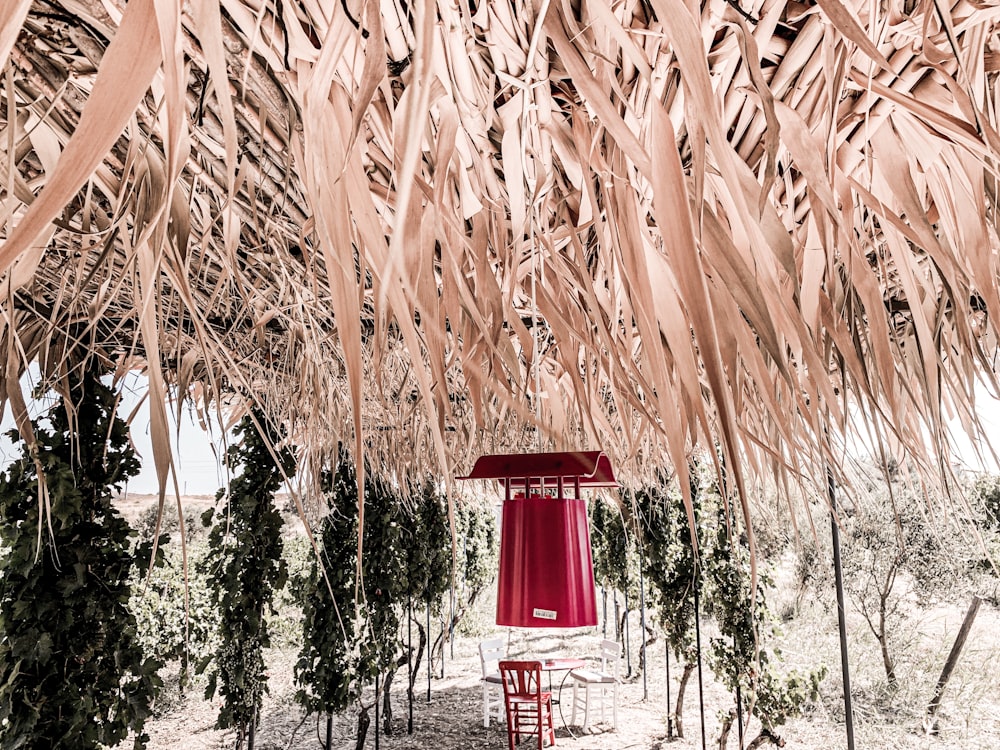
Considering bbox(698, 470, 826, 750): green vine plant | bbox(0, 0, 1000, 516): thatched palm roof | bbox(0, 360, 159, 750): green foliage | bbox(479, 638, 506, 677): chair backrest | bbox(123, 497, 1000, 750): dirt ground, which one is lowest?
bbox(123, 497, 1000, 750): dirt ground

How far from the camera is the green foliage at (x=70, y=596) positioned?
1.57 m

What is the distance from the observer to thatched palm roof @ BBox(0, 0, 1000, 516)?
22cm

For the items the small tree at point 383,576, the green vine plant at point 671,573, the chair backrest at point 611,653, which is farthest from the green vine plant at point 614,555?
the small tree at point 383,576

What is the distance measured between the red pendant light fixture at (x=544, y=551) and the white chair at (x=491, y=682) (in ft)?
13.3

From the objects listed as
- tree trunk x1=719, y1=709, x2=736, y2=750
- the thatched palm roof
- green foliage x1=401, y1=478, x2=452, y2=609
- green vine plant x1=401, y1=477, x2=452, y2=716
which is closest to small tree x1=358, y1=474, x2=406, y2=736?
green vine plant x1=401, y1=477, x2=452, y2=716

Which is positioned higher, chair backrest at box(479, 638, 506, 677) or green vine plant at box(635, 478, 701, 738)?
Result: green vine plant at box(635, 478, 701, 738)

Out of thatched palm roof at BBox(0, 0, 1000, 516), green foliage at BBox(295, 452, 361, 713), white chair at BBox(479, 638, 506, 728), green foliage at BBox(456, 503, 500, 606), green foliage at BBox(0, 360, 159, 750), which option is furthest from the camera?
green foliage at BBox(456, 503, 500, 606)

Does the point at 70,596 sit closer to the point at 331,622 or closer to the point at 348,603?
the point at 331,622

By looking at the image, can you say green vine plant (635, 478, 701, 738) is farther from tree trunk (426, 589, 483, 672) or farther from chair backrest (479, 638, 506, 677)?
tree trunk (426, 589, 483, 672)

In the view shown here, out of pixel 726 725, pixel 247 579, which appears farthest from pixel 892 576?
pixel 247 579

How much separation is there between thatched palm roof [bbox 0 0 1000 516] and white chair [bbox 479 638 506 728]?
16.1 feet

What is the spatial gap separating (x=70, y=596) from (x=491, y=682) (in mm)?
4370

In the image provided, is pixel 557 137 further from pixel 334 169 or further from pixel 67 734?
pixel 67 734

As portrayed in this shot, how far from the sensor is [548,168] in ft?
1.69
